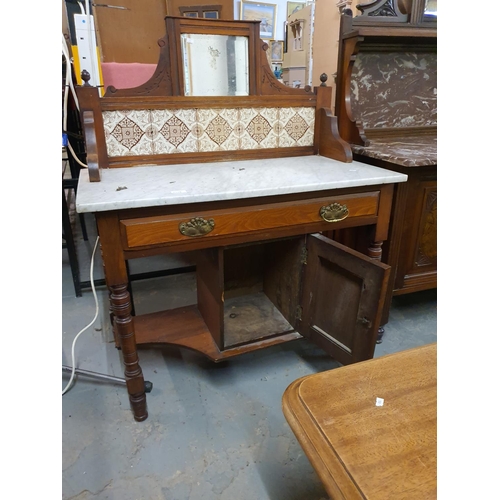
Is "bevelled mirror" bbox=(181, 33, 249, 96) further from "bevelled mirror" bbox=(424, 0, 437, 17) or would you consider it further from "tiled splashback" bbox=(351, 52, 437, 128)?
"bevelled mirror" bbox=(424, 0, 437, 17)

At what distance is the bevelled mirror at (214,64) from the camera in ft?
4.31

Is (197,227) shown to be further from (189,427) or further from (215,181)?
(189,427)

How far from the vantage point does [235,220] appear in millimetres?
1081

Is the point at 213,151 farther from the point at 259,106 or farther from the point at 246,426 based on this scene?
the point at 246,426

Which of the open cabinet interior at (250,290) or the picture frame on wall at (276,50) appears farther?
the picture frame on wall at (276,50)

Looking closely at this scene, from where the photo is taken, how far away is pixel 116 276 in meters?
1.04

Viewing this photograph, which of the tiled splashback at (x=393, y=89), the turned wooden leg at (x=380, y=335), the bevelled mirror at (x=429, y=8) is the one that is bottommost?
the turned wooden leg at (x=380, y=335)

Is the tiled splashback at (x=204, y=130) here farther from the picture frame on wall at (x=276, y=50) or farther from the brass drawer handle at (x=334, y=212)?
the picture frame on wall at (x=276, y=50)

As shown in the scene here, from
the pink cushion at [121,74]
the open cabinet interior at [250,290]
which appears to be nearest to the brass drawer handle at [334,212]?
the open cabinet interior at [250,290]

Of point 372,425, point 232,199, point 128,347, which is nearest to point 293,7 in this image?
point 232,199

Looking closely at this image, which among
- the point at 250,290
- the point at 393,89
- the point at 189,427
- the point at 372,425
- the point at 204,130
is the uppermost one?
the point at 393,89

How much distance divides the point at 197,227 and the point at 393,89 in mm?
1268

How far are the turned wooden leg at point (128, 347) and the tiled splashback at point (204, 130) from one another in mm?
528

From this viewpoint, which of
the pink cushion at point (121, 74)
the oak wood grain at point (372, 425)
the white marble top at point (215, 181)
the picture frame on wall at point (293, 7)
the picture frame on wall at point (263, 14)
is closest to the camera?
the oak wood grain at point (372, 425)
